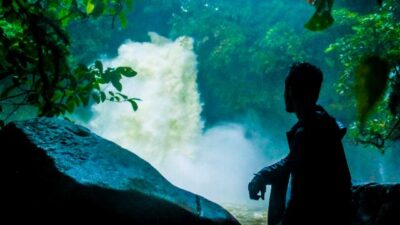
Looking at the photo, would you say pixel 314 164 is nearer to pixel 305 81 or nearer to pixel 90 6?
pixel 305 81

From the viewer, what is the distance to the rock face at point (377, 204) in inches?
123

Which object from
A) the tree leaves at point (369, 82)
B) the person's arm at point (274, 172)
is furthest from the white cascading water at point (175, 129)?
the tree leaves at point (369, 82)

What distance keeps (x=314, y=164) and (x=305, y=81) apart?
0.51 m

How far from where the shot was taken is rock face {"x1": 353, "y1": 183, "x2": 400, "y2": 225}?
3129 mm

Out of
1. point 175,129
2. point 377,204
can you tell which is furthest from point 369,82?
point 175,129

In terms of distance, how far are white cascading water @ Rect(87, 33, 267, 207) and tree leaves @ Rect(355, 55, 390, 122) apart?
1920 centimetres

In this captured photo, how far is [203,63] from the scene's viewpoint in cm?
2169

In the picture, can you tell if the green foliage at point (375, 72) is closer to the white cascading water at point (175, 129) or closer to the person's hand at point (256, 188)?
the person's hand at point (256, 188)

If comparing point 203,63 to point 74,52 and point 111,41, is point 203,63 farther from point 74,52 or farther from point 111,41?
point 74,52

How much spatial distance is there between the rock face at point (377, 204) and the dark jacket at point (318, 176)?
1456mm

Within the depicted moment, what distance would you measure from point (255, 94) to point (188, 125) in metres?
4.86

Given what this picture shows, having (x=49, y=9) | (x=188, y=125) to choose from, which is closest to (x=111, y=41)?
(x=188, y=125)

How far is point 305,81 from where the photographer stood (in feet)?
6.49

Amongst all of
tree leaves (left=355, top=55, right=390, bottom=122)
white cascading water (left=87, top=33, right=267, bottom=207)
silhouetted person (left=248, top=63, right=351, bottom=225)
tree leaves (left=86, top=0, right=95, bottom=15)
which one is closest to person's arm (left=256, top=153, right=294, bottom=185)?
silhouetted person (left=248, top=63, right=351, bottom=225)
